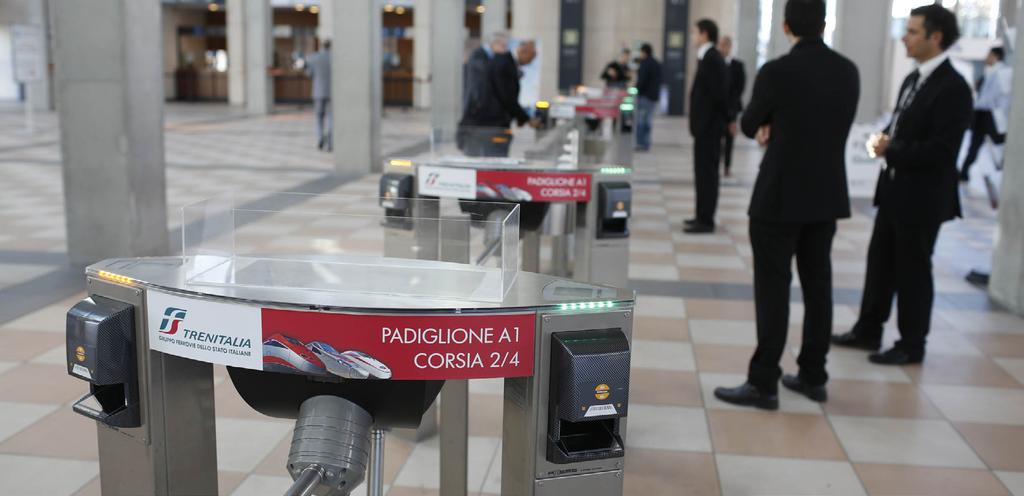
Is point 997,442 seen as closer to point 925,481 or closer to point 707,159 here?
point 925,481

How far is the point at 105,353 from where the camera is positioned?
2154 millimetres

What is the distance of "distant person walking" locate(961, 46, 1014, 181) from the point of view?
1067 cm

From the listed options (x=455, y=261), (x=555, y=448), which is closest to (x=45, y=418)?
(x=455, y=261)

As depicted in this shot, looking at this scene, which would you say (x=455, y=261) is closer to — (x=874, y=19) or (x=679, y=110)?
(x=874, y=19)

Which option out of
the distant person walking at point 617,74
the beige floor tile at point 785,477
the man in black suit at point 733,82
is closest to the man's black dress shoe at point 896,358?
the beige floor tile at point 785,477

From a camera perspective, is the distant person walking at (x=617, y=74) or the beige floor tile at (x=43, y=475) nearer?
the beige floor tile at (x=43, y=475)

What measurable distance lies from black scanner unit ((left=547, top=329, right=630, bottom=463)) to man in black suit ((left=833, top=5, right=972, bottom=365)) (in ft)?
9.70

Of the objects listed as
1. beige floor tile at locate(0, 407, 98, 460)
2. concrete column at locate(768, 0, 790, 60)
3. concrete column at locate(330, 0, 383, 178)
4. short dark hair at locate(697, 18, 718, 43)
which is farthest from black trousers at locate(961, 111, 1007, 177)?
beige floor tile at locate(0, 407, 98, 460)

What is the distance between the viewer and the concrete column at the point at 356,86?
454 inches

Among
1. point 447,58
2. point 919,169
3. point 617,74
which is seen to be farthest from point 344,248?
point 617,74

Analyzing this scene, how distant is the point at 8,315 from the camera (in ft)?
17.6

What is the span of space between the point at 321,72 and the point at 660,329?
966 cm

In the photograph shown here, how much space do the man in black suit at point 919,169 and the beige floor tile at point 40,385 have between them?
3.68m

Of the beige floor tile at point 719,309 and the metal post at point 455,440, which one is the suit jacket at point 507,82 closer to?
the beige floor tile at point 719,309
